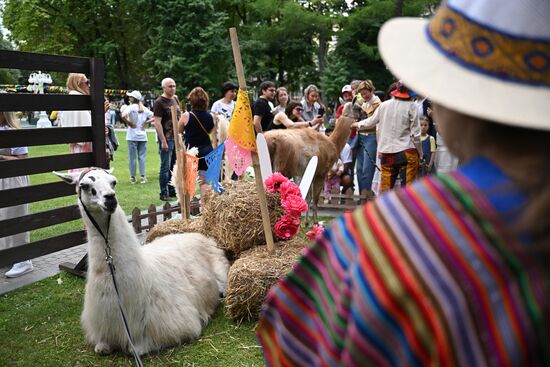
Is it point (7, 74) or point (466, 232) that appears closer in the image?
point (466, 232)

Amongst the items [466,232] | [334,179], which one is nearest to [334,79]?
[334,179]

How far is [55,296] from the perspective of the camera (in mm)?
4992

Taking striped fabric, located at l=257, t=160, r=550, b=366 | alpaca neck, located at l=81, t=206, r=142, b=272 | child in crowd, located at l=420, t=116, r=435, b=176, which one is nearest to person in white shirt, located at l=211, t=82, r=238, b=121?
child in crowd, located at l=420, t=116, r=435, b=176

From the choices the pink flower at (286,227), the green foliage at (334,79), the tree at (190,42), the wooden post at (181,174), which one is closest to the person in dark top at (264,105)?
the wooden post at (181,174)

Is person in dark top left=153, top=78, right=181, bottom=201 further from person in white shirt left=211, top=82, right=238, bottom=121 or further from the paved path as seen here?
the paved path

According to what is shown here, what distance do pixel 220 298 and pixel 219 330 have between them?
748 mm

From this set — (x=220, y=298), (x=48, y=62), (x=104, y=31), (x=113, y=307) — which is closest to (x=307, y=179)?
(x=220, y=298)

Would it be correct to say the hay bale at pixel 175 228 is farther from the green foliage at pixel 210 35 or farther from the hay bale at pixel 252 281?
the green foliage at pixel 210 35

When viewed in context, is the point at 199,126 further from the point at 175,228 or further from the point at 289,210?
the point at 289,210

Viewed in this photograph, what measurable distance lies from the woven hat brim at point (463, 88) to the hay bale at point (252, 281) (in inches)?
134

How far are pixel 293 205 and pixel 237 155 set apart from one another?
763mm

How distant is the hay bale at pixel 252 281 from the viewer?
13.7 feet

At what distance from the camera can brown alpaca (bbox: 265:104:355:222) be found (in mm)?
7234

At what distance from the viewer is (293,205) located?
4.64 meters
